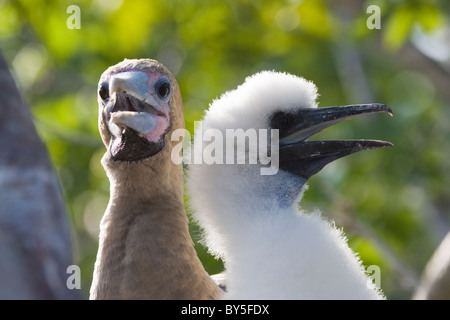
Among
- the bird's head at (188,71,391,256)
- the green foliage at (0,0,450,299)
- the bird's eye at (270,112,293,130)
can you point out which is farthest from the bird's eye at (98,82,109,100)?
the green foliage at (0,0,450,299)

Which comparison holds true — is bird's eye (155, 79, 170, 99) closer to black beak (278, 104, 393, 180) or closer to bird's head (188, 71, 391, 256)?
bird's head (188, 71, 391, 256)

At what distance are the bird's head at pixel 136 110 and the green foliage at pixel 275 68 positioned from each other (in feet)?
7.05

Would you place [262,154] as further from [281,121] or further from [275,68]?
[275,68]

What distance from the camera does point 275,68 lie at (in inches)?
249

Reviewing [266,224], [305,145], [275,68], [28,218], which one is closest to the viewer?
[28,218]

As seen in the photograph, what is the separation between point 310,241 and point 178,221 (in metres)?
0.48

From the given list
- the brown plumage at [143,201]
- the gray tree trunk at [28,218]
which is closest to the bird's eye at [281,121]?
the brown plumage at [143,201]

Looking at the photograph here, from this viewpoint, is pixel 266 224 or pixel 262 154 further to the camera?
pixel 262 154

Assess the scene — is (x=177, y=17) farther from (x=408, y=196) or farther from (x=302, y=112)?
(x=302, y=112)

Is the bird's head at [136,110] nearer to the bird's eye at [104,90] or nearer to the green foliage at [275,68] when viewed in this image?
the bird's eye at [104,90]

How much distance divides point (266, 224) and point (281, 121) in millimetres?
417

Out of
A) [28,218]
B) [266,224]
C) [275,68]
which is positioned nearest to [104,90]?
[266,224]

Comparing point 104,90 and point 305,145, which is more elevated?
point 104,90
